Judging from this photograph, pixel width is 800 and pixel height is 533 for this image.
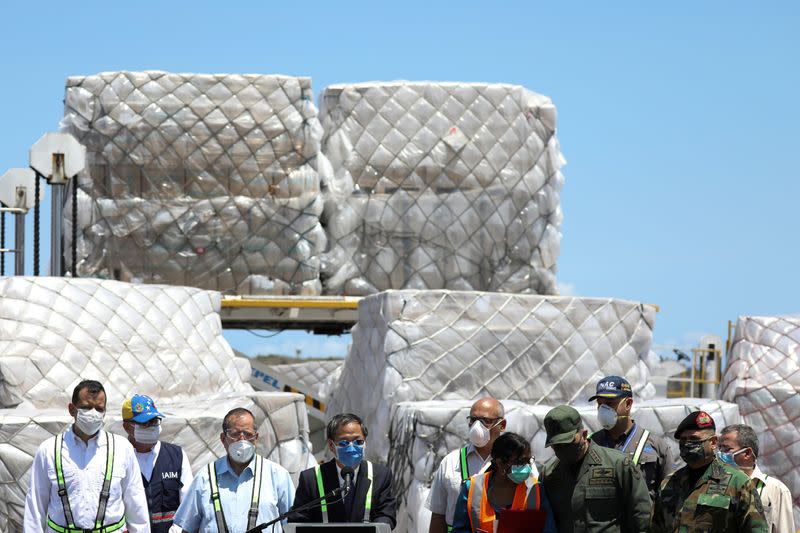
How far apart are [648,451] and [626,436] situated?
110mm

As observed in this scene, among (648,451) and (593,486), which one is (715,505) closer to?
(593,486)

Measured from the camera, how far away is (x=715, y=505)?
466 cm

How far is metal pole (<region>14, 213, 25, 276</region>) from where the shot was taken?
11.5 m

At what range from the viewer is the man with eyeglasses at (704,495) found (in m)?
4.66

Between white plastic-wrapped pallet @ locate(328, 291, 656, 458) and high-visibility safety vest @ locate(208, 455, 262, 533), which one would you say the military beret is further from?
white plastic-wrapped pallet @ locate(328, 291, 656, 458)

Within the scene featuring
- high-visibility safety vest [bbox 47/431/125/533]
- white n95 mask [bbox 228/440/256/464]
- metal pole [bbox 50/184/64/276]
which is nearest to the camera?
white n95 mask [bbox 228/440/256/464]

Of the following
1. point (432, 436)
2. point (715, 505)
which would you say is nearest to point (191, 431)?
point (432, 436)

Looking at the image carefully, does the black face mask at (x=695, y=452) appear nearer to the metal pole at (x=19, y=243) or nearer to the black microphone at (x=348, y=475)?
the black microphone at (x=348, y=475)

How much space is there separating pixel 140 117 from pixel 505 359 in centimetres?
392

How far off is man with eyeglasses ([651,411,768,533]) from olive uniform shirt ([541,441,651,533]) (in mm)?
108

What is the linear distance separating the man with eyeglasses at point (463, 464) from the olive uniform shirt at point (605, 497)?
0.84 metres

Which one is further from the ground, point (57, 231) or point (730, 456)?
point (57, 231)

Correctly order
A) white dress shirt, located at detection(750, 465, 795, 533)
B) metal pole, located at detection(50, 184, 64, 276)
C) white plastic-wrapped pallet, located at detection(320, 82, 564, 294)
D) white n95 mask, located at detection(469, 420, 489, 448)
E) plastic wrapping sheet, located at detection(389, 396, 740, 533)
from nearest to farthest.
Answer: white n95 mask, located at detection(469, 420, 489, 448), white dress shirt, located at detection(750, 465, 795, 533), plastic wrapping sheet, located at detection(389, 396, 740, 533), metal pole, located at detection(50, 184, 64, 276), white plastic-wrapped pallet, located at detection(320, 82, 564, 294)

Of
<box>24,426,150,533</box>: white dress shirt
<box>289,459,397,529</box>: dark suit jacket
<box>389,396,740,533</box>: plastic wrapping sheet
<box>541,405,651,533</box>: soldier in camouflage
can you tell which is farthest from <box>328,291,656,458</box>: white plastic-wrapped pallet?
<box>541,405,651,533</box>: soldier in camouflage
